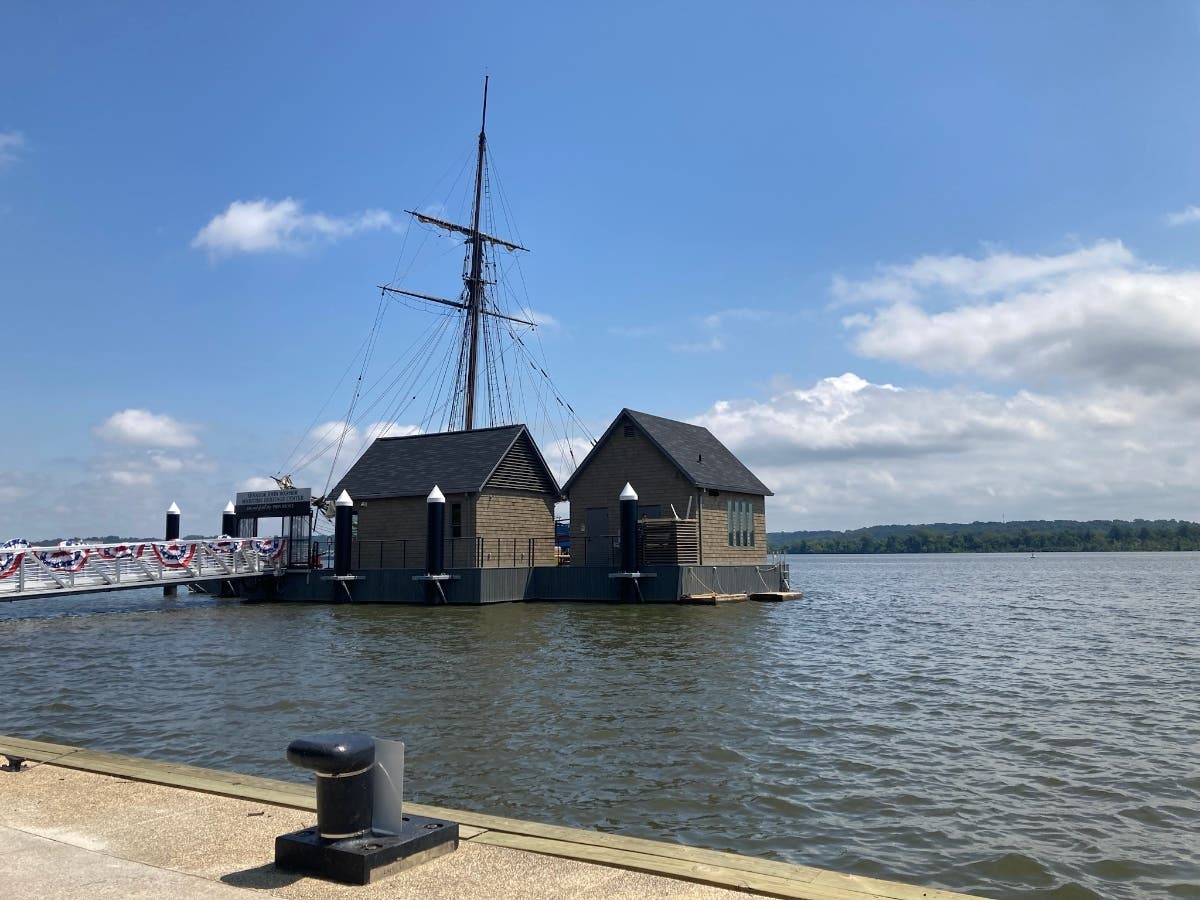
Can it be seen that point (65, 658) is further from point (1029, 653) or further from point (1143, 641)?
point (1143, 641)

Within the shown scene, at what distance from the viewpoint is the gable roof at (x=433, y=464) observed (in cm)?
3906

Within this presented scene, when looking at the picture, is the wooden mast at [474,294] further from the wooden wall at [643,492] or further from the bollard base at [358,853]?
the bollard base at [358,853]

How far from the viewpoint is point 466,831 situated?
20.9 ft

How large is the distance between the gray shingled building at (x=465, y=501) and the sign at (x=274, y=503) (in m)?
1.51

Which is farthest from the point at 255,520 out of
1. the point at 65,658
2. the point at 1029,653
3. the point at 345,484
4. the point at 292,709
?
the point at 1029,653

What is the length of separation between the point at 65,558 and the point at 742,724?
2863 centimetres

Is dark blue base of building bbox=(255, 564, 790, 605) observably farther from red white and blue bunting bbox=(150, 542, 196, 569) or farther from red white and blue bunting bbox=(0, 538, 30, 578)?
red white and blue bunting bbox=(0, 538, 30, 578)

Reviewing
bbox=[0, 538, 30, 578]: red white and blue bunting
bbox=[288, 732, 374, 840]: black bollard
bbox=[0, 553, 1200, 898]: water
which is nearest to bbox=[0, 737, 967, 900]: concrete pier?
bbox=[288, 732, 374, 840]: black bollard

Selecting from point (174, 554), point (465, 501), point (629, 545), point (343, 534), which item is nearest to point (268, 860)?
point (629, 545)

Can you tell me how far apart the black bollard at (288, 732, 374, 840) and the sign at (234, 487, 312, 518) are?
38848 millimetres

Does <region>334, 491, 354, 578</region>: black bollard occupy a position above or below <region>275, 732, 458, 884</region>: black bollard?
above

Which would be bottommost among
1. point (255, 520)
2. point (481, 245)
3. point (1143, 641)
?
point (1143, 641)

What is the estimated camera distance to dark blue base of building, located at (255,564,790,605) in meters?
36.2

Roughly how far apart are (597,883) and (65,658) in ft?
70.3
